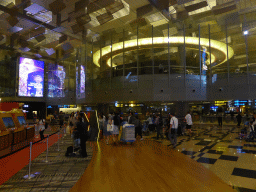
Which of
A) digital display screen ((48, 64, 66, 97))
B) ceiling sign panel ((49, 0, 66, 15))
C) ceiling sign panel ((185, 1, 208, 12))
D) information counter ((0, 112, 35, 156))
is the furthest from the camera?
digital display screen ((48, 64, 66, 97))

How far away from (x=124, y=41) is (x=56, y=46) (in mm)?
9709

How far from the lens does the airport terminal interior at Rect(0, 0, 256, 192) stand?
648cm

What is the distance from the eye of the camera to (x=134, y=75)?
60.7 feet

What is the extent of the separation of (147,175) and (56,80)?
90.2 feet

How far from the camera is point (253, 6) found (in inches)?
624

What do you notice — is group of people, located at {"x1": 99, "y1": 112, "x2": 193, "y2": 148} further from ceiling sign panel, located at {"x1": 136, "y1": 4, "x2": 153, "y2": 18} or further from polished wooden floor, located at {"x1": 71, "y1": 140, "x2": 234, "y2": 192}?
ceiling sign panel, located at {"x1": 136, "y1": 4, "x2": 153, "y2": 18}

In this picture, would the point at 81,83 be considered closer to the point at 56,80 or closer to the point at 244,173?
the point at 56,80

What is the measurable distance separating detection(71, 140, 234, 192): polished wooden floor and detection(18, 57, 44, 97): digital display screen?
75.6 ft

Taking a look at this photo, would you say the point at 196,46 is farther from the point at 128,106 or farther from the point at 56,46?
the point at 56,46

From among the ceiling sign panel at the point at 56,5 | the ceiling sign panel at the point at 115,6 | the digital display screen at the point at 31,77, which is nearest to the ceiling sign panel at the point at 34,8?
the ceiling sign panel at the point at 56,5

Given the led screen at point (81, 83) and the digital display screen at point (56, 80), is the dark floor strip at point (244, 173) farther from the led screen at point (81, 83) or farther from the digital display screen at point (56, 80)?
the digital display screen at point (56, 80)

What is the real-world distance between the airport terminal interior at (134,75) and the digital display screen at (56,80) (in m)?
0.36

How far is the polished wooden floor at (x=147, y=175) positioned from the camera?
11.6ft

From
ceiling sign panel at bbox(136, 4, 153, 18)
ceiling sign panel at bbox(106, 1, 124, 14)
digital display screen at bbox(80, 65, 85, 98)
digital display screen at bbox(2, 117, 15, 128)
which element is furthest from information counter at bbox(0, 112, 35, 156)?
digital display screen at bbox(80, 65, 85, 98)
